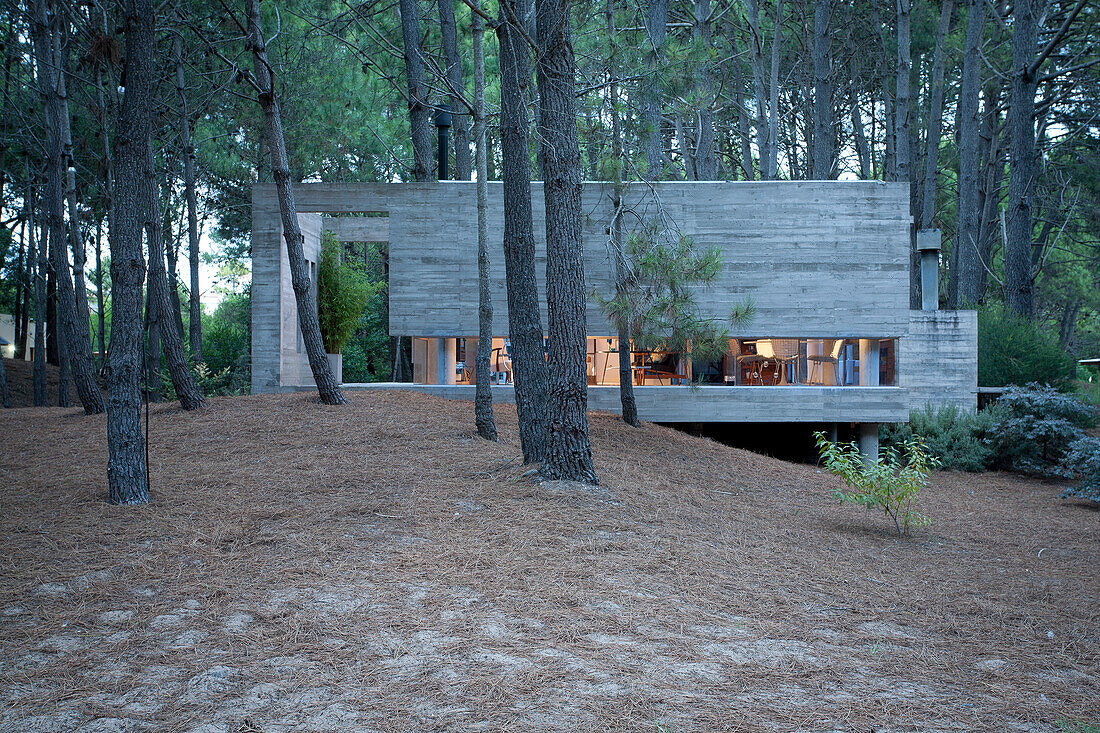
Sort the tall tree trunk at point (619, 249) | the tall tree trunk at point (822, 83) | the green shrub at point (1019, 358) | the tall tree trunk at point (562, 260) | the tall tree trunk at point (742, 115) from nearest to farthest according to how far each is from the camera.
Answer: the tall tree trunk at point (562, 260)
the tall tree trunk at point (619, 249)
the green shrub at point (1019, 358)
the tall tree trunk at point (822, 83)
the tall tree trunk at point (742, 115)

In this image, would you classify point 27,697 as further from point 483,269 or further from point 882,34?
point 882,34

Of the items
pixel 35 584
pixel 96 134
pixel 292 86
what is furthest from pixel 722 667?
pixel 96 134

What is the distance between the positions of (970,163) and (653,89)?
13058mm

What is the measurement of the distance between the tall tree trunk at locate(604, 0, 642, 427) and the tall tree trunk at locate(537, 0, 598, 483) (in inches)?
69.1

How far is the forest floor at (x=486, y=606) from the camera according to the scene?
10.1 feet

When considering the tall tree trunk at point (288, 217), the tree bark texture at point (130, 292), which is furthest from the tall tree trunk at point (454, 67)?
the tree bark texture at point (130, 292)

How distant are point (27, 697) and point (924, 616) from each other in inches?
177

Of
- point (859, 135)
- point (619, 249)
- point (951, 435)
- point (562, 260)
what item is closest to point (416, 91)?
point (619, 249)

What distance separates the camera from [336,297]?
A: 12.7 m

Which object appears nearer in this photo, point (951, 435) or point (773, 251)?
point (773, 251)

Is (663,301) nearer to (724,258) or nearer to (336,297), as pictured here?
(724,258)

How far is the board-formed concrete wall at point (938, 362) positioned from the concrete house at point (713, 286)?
233 centimetres

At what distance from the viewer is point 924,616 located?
4520mm

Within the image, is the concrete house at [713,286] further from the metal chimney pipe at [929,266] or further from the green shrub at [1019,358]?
the green shrub at [1019,358]
